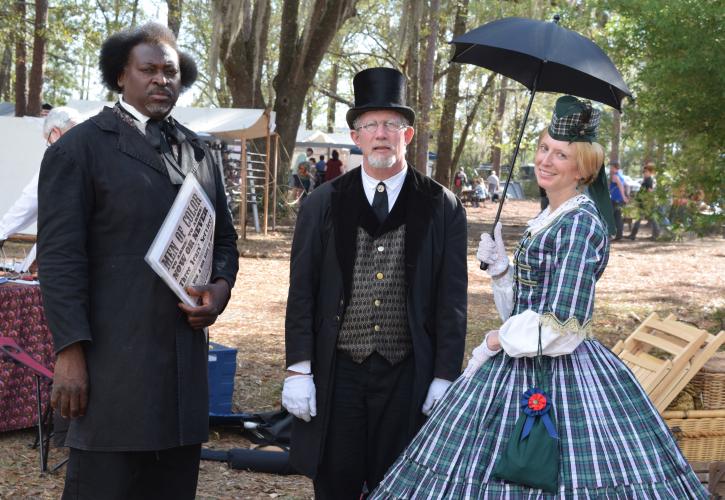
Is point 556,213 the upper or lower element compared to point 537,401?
upper

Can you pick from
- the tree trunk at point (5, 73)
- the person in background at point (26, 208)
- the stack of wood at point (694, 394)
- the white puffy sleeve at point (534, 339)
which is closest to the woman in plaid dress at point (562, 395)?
the white puffy sleeve at point (534, 339)

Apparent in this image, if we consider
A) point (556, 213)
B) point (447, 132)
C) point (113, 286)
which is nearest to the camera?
point (113, 286)

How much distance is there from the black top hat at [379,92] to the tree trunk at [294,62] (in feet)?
46.3

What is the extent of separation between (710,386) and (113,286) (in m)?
3.26

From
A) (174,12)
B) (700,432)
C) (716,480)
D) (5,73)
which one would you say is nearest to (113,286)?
(716,480)

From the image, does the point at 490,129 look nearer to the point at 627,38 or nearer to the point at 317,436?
the point at 627,38

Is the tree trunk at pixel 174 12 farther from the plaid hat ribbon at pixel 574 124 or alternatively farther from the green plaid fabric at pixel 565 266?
the green plaid fabric at pixel 565 266

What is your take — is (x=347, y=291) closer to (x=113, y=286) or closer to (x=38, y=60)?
(x=113, y=286)

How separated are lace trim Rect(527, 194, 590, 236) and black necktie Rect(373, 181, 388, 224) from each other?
0.53 m

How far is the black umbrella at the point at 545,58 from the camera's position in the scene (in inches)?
136

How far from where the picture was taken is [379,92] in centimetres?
331

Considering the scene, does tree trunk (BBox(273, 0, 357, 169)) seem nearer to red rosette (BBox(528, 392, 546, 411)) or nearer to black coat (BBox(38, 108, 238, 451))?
black coat (BBox(38, 108, 238, 451))

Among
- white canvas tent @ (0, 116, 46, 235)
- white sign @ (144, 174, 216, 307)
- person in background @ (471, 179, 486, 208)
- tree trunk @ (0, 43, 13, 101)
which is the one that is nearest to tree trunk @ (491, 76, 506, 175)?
person in background @ (471, 179, 486, 208)

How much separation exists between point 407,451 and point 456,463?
0.19 meters
